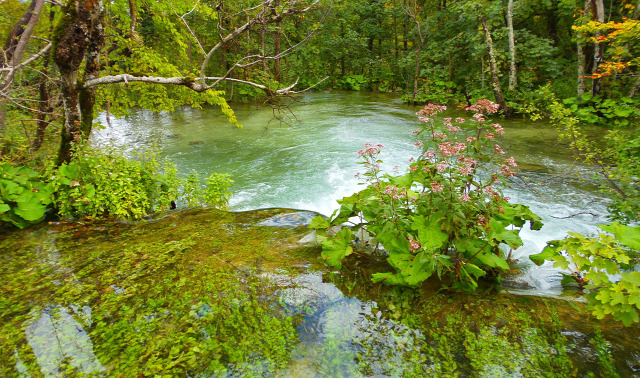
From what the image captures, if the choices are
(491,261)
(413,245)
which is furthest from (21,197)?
(491,261)

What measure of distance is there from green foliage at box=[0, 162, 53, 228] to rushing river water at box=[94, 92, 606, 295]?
136 centimetres

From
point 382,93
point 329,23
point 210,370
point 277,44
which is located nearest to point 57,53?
point 210,370

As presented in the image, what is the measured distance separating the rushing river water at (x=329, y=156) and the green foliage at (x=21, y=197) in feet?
4.47

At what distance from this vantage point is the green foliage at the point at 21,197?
166 inches

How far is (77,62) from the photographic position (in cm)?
459

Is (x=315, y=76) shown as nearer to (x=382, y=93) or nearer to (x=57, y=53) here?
(x=382, y=93)

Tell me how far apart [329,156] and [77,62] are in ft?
20.8

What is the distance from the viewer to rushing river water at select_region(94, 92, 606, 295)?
575cm

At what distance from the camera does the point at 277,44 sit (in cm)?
1945

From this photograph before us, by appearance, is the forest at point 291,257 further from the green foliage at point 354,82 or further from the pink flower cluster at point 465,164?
the green foliage at point 354,82

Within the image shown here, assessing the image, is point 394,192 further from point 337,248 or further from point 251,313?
point 251,313

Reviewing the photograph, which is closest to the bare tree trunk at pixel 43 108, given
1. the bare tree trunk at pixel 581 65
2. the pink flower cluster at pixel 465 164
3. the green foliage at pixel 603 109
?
the pink flower cluster at pixel 465 164

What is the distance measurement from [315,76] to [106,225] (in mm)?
21638

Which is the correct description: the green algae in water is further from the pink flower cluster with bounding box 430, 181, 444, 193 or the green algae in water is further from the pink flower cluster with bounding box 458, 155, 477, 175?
the pink flower cluster with bounding box 458, 155, 477, 175
